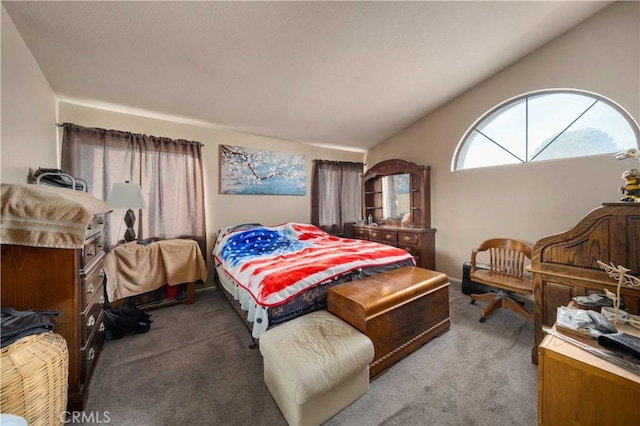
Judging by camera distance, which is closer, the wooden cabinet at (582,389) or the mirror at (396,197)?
the wooden cabinet at (582,389)

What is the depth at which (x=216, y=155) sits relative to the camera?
134 inches

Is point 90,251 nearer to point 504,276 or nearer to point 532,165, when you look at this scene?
point 504,276

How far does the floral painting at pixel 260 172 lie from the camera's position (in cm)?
347

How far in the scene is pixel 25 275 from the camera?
1.21 meters

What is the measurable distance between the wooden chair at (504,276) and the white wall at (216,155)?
2797 mm

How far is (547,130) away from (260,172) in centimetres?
383

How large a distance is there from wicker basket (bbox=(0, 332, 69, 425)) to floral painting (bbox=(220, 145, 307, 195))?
2549 millimetres

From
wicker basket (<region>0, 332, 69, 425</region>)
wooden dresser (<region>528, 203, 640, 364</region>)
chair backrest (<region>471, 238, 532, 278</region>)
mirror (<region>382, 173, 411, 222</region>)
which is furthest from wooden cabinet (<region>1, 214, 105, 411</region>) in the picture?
mirror (<region>382, 173, 411, 222</region>)

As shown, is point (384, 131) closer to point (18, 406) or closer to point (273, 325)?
point (273, 325)

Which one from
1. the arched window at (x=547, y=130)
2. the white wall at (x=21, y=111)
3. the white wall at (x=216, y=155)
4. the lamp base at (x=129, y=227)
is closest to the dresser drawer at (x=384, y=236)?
the white wall at (x=216, y=155)

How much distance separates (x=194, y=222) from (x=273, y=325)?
2.18 meters

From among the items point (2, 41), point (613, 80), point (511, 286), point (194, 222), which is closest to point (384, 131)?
point (613, 80)

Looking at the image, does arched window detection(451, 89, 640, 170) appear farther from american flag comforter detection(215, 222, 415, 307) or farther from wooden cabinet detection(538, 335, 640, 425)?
wooden cabinet detection(538, 335, 640, 425)
